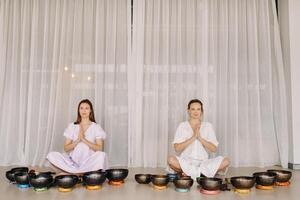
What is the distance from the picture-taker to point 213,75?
4.07 meters

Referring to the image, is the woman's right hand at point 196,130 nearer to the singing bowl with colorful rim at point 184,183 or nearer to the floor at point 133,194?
the floor at point 133,194

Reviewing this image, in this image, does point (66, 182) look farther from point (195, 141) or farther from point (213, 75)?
point (213, 75)

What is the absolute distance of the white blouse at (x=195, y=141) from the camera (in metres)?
3.36

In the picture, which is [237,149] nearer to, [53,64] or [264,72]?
[264,72]

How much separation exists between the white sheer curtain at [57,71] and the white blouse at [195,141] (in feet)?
3.04

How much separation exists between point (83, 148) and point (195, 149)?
1.25 metres

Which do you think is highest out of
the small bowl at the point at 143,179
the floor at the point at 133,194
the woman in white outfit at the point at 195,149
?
the woman in white outfit at the point at 195,149

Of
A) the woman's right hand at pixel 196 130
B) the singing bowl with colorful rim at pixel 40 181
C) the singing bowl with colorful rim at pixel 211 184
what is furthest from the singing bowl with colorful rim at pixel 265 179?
the singing bowl with colorful rim at pixel 40 181

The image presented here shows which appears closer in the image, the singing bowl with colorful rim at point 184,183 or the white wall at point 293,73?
the singing bowl with colorful rim at point 184,183

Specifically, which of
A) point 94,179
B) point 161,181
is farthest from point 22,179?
point 161,181

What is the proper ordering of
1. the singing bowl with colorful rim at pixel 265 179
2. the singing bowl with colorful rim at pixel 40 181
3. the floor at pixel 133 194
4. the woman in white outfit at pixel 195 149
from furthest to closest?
the woman in white outfit at pixel 195 149 < the singing bowl with colorful rim at pixel 265 179 < the singing bowl with colorful rim at pixel 40 181 < the floor at pixel 133 194

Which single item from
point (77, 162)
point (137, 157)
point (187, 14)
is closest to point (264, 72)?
point (187, 14)

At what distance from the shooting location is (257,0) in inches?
163

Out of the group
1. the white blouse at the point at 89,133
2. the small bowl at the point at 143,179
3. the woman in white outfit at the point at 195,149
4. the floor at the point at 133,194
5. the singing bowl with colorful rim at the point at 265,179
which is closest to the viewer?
the floor at the point at 133,194
